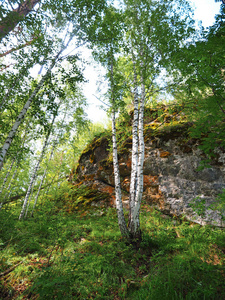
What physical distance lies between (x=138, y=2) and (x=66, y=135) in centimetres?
854

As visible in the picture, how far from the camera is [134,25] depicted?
285 inches

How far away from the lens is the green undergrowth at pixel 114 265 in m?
2.80

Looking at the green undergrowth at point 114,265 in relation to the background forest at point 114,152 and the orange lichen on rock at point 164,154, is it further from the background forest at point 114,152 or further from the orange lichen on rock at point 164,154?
the orange lichen on rock at point 164,154

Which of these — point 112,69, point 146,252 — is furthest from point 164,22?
point 146,252

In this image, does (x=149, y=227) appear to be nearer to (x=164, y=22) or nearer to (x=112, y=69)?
(x=112, y=69)

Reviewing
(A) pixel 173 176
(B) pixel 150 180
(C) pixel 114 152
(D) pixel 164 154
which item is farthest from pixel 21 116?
(A) pixel 173 176

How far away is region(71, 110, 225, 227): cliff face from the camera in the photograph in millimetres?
6879

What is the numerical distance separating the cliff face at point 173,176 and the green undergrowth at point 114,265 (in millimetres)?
971

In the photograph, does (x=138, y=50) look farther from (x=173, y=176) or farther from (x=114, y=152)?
(x=173, y=176)

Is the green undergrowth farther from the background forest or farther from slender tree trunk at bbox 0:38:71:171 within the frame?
slender tree trunk at bbox 0:38:71:171

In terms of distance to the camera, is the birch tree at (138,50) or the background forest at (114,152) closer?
the background forest at (114,152)

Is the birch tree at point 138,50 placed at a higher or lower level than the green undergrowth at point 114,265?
higher

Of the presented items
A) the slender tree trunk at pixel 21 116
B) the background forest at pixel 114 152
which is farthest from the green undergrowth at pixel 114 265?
the slender tree trunk at pixel 21 116

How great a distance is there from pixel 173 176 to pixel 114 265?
551cm
